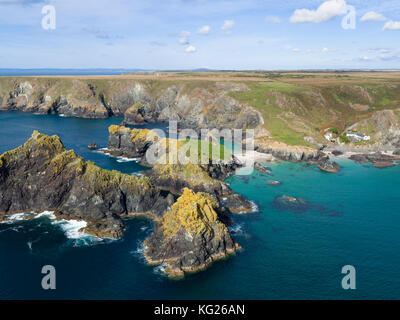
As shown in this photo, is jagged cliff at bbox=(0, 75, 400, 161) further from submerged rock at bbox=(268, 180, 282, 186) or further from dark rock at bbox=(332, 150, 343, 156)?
submerged rock at bbox=(268, 180, 282, 186)

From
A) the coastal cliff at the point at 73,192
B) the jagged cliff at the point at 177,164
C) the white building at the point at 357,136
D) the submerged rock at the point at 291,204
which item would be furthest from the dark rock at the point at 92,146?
the white building at the point at 357,136

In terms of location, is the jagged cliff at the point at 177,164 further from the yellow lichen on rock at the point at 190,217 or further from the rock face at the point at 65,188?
the yellow lichen on rock at the point at 190,217

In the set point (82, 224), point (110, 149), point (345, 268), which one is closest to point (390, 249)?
point (345, 268)

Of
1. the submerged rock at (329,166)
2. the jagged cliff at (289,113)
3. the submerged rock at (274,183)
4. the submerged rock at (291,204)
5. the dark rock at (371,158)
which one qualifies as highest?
the jagged cliff at (289,113)

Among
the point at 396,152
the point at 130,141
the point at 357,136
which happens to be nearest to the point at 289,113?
the point at 357,136

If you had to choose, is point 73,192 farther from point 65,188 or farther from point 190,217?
point 190,217

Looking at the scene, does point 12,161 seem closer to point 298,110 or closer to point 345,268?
point 345,268
